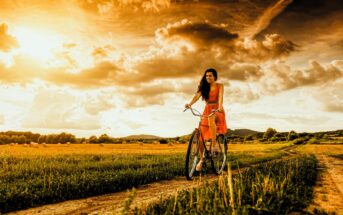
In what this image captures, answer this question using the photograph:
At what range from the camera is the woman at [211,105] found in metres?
8.50

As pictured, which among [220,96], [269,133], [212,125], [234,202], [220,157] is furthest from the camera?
[269,133]

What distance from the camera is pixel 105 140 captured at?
2004 inches

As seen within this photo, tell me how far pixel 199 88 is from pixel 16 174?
5760 millimetres

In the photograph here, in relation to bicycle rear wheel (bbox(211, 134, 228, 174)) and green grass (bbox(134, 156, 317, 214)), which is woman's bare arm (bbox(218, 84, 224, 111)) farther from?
green grass (bbox(134, 156, 317, 214))

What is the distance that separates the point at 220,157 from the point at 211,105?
192cm

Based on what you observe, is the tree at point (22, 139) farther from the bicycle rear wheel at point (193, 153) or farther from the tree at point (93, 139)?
the bicycle rear wheel at point (193, 153)

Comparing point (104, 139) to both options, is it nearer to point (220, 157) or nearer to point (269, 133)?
point (220, 157)

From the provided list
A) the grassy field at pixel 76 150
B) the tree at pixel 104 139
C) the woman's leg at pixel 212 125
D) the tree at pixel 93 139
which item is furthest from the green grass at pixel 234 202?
the tree at pixel 104 139

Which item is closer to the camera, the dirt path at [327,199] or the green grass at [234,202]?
the green grass at [234,202]

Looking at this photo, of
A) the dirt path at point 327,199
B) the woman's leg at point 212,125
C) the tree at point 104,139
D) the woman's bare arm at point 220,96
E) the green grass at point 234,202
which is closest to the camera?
the green grass at point 234,202

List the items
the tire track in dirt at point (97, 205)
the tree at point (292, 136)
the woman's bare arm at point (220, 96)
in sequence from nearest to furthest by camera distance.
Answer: the tire track in dirt at point (97, 205)
the woman's bare arm at point (220, 96)
the tree at point (292, 136)

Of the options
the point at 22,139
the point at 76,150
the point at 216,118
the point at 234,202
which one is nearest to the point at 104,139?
the point at 22,139

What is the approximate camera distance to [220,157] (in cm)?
975

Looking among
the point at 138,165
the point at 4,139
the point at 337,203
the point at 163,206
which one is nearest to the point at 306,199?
the point at 337,203
